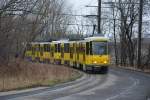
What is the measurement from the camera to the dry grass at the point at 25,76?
27.5m

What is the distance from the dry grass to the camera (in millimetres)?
27467

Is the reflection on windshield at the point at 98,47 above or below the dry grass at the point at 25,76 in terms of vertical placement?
above

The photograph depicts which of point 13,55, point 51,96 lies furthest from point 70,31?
point 51,96

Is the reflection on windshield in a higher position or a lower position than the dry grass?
higher

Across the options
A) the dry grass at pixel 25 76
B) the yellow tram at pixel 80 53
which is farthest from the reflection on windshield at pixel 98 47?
the dry grass at pixel 25 76

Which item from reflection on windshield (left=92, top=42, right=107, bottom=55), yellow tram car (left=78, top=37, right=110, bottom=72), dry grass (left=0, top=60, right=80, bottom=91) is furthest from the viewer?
reflection on windshield (left=92, top=42, right=107, bottom=55)

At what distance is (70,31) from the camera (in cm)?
11050

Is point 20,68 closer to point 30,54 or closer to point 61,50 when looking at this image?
point 61,50

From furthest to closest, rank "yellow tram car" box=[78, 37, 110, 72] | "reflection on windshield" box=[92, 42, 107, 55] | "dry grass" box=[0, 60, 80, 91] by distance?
"reflection on windshield" box=[92, 42, 107, 55]
"yellow tram car" box=[78, 37, 110, 72]
"dry grass" box=[0, 60, 80, 91]

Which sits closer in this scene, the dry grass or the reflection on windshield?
the dry grass

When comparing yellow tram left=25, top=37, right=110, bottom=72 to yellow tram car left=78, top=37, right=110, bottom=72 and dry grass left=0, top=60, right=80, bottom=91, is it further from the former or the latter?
dry grass left=0, top=60, right=80, bottom=91

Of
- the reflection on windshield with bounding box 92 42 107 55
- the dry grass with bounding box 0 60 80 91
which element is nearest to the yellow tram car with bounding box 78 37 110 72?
the reflection on windshield with bounding box 92 42 107 55

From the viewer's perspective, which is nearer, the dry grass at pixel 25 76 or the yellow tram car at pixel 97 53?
the dry grass at pixel 25 76

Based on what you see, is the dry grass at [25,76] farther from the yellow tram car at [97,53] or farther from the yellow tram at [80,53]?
the yellow tram at [80,53]
